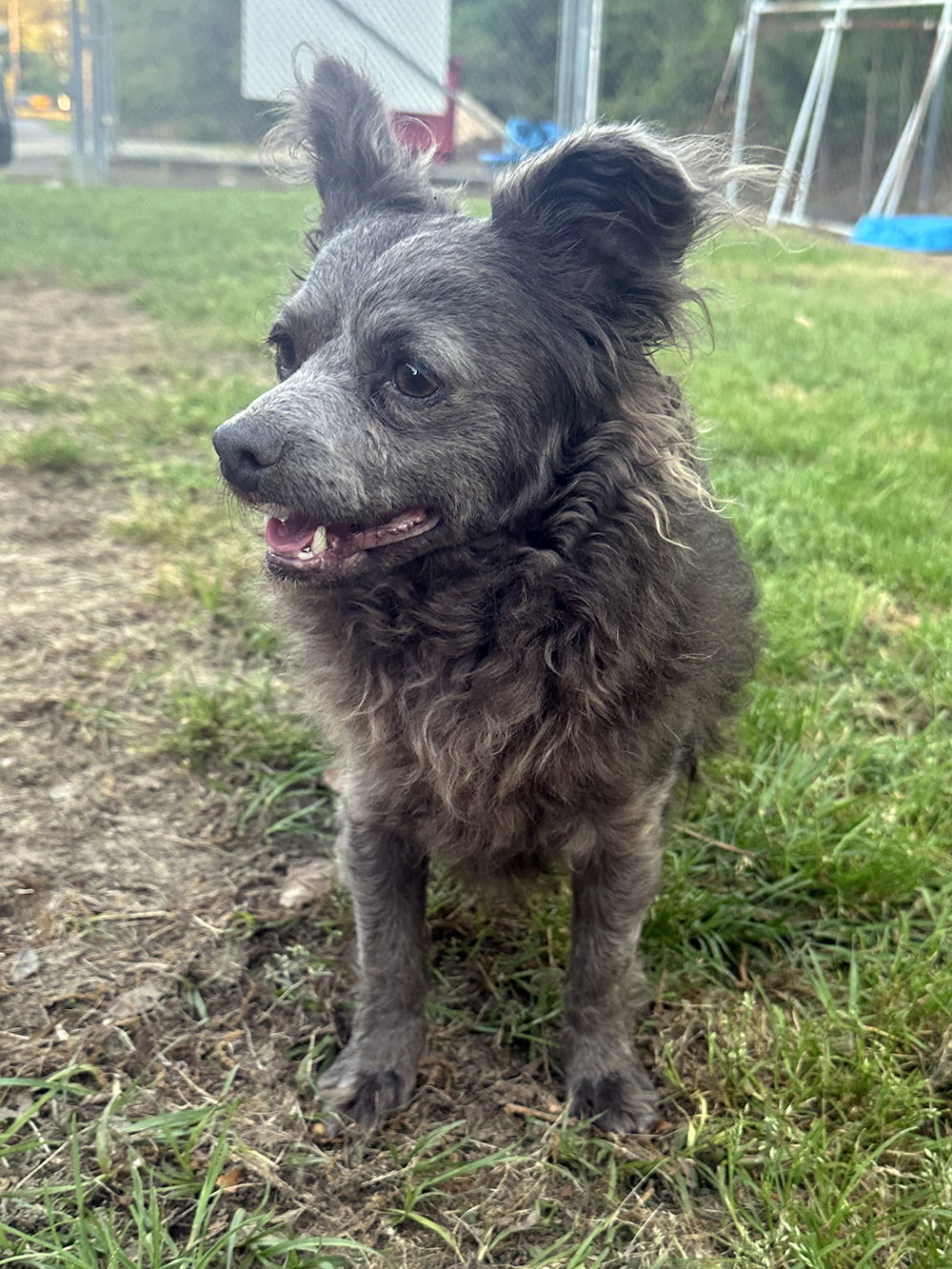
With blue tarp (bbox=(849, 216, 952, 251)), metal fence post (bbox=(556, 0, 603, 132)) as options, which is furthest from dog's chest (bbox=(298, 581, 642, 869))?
blue tarp (bbox=(849, 216, 952, 251))

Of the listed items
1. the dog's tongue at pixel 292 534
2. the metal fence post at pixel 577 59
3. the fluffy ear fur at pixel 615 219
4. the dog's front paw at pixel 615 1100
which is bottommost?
the dog's front paw at pixel 615 1100

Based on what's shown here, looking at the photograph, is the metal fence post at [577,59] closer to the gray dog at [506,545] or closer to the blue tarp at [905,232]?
the blue tarp at [905,232]

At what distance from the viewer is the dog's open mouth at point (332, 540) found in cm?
180

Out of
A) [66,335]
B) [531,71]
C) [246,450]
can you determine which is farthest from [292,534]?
[531,71]

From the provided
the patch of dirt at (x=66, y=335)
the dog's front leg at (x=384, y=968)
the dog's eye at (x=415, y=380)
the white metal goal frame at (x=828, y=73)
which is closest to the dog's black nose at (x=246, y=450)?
the dog's eye at (x=415, y=380)

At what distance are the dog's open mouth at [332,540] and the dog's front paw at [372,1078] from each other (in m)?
0.92

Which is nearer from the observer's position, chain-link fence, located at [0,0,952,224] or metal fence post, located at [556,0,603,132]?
metal fence post, located at [556,0,603,132]

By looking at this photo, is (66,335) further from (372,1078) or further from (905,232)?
(905,232)

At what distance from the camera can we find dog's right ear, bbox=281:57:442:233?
2143 mm

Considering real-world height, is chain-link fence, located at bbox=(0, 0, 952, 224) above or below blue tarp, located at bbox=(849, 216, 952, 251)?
above

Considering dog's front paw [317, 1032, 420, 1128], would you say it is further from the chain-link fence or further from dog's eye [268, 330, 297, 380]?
the chain-link fence

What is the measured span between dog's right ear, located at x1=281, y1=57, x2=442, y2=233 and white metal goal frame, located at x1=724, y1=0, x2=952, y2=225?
35.6 feet

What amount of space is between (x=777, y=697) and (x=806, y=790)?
0.45m

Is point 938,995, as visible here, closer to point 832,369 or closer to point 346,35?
point 832,369
